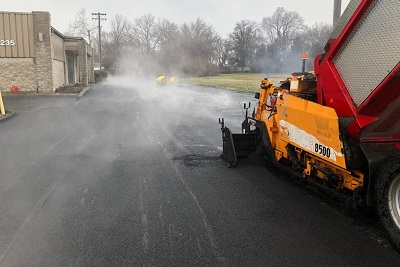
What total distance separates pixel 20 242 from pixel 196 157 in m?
4.26

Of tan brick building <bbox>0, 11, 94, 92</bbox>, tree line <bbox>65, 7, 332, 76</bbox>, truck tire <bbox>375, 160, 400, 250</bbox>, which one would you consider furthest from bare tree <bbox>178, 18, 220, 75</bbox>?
truck tire <bbox>375, 160, 400, 250</bbox>

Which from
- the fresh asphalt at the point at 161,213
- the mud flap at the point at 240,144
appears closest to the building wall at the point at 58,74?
the fresh asphalt at the point at 161,213

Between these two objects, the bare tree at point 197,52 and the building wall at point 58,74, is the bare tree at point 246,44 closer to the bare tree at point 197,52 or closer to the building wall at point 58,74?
the building wall at point 58,74

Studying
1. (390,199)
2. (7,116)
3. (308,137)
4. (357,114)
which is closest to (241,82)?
(7,116)

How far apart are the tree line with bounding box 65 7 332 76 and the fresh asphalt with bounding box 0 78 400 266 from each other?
3.86m

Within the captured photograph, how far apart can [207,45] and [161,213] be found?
40658mm

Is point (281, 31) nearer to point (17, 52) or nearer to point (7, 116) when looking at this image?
point (7, 116)

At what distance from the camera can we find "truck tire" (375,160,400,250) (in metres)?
3.45

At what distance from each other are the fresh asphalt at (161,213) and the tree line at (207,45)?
3856 millimetres

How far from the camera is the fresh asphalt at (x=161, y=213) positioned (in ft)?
11.4

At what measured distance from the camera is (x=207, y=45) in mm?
43500

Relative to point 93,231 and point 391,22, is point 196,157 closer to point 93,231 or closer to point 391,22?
point 93,231

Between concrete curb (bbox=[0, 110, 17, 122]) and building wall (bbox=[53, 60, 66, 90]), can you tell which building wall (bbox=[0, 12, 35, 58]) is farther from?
concrete curb (bbox=[0, 110, 17, 122])

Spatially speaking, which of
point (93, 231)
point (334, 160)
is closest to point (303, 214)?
point (334, 160)
